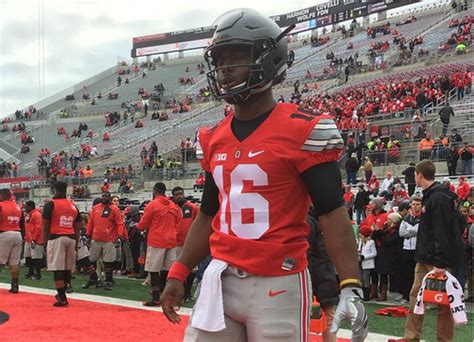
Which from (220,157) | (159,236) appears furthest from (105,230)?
(220,157)

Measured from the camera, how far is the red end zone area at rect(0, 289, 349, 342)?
20.5 feet

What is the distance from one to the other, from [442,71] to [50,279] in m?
20.5

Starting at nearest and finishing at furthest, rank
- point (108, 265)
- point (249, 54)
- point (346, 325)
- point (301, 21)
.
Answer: point (249, 54) → point (346, 325) → point (108, 265) → point (301, 21)

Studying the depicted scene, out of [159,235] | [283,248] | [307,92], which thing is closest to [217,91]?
[283,248]

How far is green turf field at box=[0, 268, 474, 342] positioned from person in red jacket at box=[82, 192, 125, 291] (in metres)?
0.44

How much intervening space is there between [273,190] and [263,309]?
0.46 metres

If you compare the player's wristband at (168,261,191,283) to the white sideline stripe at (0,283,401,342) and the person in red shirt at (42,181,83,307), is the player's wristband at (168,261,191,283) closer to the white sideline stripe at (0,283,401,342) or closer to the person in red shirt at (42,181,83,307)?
the white sideline stripe at (0,283,401,342)

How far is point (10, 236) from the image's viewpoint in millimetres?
9977

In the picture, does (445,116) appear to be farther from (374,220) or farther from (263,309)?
(263,309)

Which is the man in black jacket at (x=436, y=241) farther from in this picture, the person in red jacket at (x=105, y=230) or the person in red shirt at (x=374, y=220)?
the person in red jacket at (x=105, y=230)

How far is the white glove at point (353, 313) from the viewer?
2195mm

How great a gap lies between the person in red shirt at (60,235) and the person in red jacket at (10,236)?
1.73 meters

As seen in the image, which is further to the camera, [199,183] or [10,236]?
[199,183]

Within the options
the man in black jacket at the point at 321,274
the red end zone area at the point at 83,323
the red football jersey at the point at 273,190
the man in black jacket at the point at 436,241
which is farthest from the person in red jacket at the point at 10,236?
the red football jersey at the point at 273,190
